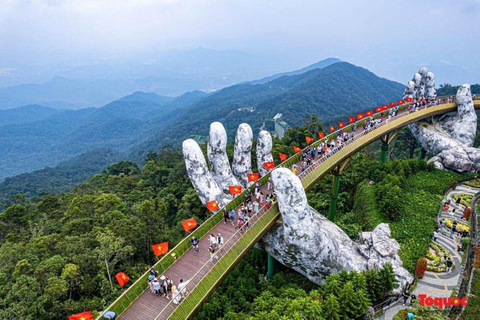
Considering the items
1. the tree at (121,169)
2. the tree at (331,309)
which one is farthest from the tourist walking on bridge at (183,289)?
the tree at (121,169)

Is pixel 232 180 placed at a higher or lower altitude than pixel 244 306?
higher

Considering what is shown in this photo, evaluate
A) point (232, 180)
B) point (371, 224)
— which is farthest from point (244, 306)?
point (371, 224)

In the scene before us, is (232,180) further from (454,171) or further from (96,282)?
(454,171)

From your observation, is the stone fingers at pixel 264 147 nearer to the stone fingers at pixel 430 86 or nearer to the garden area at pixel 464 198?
the garden area at pixel 464 198

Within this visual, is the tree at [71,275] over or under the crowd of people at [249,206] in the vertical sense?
under

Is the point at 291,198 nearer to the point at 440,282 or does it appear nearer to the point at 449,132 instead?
the point at 440,282

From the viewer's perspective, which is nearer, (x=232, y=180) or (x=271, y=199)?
(x=271, y=199)

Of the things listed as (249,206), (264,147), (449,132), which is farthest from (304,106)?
(249,206)
